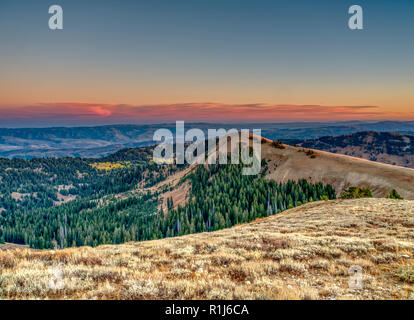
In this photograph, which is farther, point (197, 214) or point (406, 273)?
point (197, 214)

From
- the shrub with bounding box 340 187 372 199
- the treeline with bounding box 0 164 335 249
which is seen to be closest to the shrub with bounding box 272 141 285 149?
the treeline with bounding box 0 164 335 249

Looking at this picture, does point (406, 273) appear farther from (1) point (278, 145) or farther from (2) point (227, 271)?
(1) point (278, 145)

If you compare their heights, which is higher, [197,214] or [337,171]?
[337,171]

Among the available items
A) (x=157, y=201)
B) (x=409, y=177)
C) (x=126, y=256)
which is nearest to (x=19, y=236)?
(x=157, y=201)

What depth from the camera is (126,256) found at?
1374 cm

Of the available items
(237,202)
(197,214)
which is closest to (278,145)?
(237,202)

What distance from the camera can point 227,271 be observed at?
35.7 ft

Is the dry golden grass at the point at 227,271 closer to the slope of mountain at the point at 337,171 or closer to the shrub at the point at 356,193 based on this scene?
the shrub at the point at 356,193

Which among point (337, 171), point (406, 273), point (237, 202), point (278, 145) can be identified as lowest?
point (237, 202)

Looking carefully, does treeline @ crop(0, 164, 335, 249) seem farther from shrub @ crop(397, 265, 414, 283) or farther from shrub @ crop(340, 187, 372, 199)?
shrub @ crop(397, 265, 414, 283)

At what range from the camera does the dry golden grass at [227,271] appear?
8.12 metres

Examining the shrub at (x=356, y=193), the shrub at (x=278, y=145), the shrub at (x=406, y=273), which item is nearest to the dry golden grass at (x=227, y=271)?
the shrub at (x=406, y=273)

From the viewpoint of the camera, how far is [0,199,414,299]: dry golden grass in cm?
812

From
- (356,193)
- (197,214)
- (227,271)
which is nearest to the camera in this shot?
(227,271)
